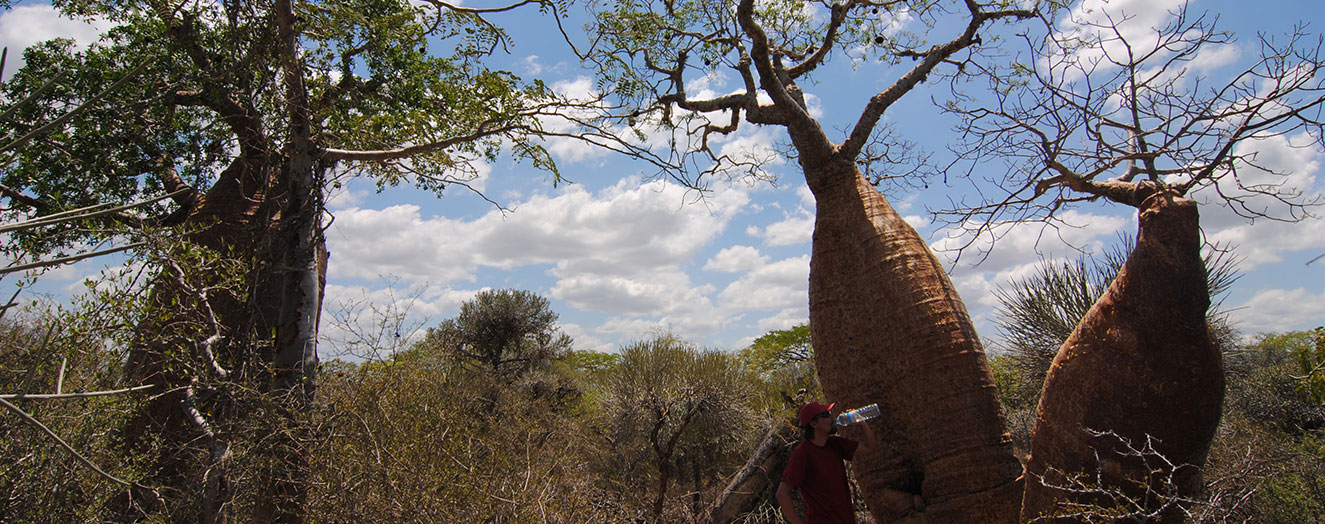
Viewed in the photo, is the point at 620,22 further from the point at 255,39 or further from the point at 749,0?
the point at 255,39

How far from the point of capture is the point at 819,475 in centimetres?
340

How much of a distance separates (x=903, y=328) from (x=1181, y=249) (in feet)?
4.23

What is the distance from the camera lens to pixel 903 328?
371cm

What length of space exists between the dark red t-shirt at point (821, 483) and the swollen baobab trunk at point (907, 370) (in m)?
0.39

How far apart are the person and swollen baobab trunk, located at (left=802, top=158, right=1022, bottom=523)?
0.30 metres

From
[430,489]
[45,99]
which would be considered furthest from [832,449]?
[45,99]

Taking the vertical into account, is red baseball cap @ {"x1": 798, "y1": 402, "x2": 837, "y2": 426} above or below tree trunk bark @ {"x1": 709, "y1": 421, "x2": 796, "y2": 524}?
above

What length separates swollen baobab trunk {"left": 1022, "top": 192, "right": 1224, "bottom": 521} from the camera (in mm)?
2756

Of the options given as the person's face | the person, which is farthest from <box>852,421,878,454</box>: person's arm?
the person's face

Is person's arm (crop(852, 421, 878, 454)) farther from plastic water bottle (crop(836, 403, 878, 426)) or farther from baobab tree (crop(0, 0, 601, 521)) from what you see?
baobab tree (crop(0, 0, 601, 521))

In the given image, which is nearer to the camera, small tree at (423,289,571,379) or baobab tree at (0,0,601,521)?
baobab tree at (0,0,601,521)

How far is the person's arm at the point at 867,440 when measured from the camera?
11.7ft

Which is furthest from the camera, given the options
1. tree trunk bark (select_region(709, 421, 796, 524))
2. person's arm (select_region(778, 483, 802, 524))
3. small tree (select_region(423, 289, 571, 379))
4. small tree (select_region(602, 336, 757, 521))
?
small tree (select_region(423, 289, 571, 379))

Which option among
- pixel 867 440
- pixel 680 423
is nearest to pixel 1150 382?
pixel 867 440
